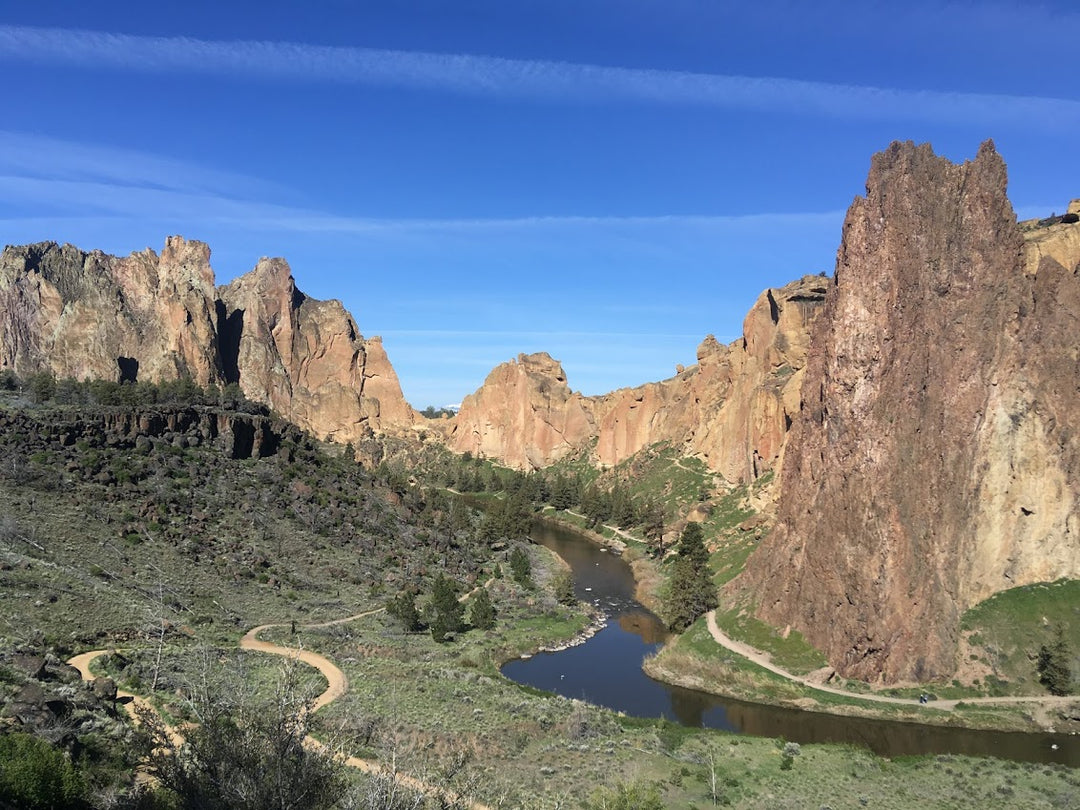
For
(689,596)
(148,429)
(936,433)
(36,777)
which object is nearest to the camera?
(36,777)

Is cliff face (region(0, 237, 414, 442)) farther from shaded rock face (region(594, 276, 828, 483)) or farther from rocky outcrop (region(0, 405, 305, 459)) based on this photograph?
shaded rock face (region(594, 276, 828, 483))

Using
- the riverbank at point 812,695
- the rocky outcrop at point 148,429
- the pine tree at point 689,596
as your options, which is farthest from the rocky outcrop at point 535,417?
the riverbank at point 812,695

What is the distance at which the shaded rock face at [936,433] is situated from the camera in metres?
53.0

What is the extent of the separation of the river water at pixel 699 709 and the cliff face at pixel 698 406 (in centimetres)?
4296

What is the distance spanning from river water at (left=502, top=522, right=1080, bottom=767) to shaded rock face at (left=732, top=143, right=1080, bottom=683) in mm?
5689

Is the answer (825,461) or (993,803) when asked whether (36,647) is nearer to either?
(993,803)

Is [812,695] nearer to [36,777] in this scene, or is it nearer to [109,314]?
[36,777]

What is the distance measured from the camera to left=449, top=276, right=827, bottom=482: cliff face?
110m

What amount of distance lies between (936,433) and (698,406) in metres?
85.5

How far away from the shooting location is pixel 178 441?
8531 cm

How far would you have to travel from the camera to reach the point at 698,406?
462 ft

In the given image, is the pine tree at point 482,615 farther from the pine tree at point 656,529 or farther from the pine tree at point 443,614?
the pine tree at point 656,529

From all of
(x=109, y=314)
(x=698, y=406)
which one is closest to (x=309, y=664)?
(x=698, y=406)

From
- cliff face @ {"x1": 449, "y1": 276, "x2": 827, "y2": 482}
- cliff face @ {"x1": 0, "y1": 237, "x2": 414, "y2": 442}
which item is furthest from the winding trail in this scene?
cliff face @ {"x1": 0, "y1": 237, "x2": 414, "y2": 442}
